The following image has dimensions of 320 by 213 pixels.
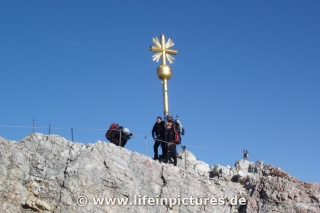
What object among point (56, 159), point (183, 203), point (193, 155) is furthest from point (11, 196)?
point (193, 155)

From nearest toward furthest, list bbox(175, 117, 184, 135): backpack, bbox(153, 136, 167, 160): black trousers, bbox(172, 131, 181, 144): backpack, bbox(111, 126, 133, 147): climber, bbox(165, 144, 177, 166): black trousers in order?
bbox(111, 126, 133, 147): climber → bbox(165, 144, 177, 166): black trousers → bbox(153, 136, 167, 160): black trousers → bbox(172, 131, 181, 144): backpack → bbox(175, 117, 184, 135): backpack

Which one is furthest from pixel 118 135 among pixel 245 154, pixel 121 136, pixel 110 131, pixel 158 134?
pixel 245 154

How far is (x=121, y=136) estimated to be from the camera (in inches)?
730

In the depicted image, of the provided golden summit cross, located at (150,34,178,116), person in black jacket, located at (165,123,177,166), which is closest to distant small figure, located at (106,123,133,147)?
person in black jacket, located at (165,123,177,166)

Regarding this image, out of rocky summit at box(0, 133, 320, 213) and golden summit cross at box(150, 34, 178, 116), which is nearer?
rocky summit at box(0, 133, 320, 213)

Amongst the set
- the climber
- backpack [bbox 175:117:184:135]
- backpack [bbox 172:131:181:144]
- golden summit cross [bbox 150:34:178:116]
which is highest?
golden summit cross [bbox 150:34:178:116]

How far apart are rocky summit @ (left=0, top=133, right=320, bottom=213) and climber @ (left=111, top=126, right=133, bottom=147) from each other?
4.10 feet

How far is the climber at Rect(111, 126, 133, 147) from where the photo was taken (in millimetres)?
18516

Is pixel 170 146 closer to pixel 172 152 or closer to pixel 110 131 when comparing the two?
pixel 172 152

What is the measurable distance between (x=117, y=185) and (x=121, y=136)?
112 inches

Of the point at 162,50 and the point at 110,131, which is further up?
the point at 162,50

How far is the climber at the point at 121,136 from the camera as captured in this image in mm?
18516

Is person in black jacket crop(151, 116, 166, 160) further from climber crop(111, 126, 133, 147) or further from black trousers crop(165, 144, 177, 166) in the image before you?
climber crop(111, 126, 133, 147)

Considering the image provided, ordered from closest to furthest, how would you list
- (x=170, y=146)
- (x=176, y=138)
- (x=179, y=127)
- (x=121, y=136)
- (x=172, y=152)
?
(x=121, y=136) → (x=170, y=146) → (x=172, y=152) → (x=176, y=138) → (x=179, y=127)
